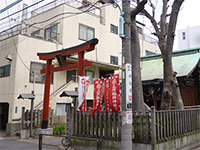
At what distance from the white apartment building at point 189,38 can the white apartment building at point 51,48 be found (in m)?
28.3

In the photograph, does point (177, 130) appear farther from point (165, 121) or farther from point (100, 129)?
point (100, 129)

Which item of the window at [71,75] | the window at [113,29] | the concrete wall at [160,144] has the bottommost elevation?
the concrete wall at [160,144]

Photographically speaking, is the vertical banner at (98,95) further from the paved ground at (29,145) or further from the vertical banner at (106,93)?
the paved ground at (29,145)

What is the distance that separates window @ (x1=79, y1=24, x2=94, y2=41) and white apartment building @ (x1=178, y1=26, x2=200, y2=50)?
3213 cm

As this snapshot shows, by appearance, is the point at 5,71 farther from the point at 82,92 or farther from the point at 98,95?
the point at 98,95

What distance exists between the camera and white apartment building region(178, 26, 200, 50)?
4572 centimetres

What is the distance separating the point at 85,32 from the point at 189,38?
113 ft

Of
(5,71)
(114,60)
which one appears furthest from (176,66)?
(5,71)

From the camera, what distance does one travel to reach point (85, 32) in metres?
20.8

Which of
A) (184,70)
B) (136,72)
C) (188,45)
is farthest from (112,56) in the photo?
(188,45)

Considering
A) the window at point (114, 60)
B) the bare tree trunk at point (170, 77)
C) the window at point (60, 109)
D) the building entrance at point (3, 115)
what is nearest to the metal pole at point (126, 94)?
the bare tree trunk at point (170, 77)

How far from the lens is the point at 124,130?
19.3 feet

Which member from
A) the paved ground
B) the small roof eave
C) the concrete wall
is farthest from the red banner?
the small roof eave

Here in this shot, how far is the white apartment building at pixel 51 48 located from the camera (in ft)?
51.6
